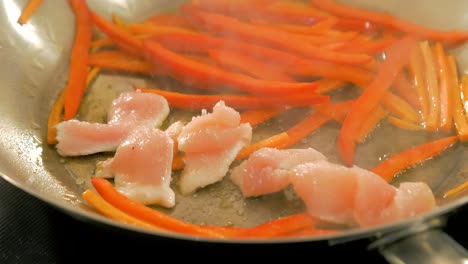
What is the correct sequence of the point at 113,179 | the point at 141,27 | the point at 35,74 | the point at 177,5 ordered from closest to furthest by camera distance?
1. the point at 113,179
2. the point at 35,74
3. the point at 141,27
4. the point at 177,5

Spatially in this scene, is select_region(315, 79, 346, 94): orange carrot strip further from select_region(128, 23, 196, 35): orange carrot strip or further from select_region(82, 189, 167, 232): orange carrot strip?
select_region(82, 189, 167, 232): orange carrot strip

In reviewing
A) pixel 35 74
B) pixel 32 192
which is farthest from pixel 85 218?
pixel 35 74

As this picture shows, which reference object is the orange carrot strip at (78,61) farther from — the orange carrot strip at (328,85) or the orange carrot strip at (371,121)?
the orange carrot strip at (371,121)

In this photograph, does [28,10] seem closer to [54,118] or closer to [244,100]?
[54,118]

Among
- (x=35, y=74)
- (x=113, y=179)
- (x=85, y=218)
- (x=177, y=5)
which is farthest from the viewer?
(x=177, y=5)

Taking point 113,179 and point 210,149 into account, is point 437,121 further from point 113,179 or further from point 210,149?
point 113,179

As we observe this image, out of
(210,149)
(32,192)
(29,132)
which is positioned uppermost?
(32,192)

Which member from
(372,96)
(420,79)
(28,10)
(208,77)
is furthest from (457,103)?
(28,10)

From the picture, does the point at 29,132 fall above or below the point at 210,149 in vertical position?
below
